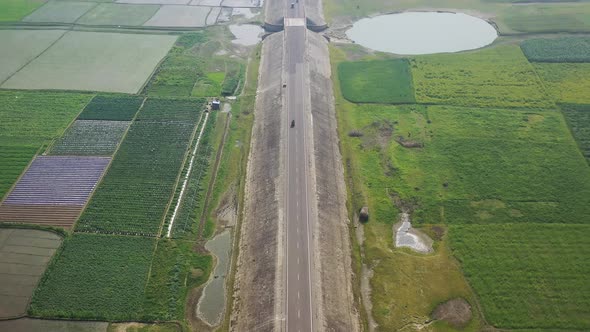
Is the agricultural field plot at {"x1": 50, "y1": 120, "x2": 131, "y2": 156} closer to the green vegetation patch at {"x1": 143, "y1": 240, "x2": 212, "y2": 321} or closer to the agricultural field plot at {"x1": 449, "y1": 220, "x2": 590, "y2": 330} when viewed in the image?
the green vegetation patch at {"x1": 143, "y1": 240, "x2": 212, "y2": 321}

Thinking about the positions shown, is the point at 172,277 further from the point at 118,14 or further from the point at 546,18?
the point at 546,18

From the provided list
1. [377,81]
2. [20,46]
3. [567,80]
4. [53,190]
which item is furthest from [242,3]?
[567,80]

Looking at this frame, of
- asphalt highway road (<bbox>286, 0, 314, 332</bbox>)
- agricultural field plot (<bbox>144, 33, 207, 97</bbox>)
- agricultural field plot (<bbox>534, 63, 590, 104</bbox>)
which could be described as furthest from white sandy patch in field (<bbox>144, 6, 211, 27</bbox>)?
agricultural field plot (<bbox>534, 63, 590, 104</bbox>)

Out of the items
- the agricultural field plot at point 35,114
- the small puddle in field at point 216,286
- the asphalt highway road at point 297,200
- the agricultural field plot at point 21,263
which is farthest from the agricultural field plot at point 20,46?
the small puddle in field at point 216,286

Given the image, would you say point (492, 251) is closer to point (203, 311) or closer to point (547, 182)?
point (547, 182)

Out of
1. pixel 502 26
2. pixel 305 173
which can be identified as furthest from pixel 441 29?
pixel 305 173

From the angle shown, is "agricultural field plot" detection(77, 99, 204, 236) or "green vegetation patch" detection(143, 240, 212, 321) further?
"agricultural field plot" detection(77, 99, 204, 236)

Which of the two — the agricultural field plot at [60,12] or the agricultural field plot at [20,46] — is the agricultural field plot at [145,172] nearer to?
the agricultural field plot at [20,46]
